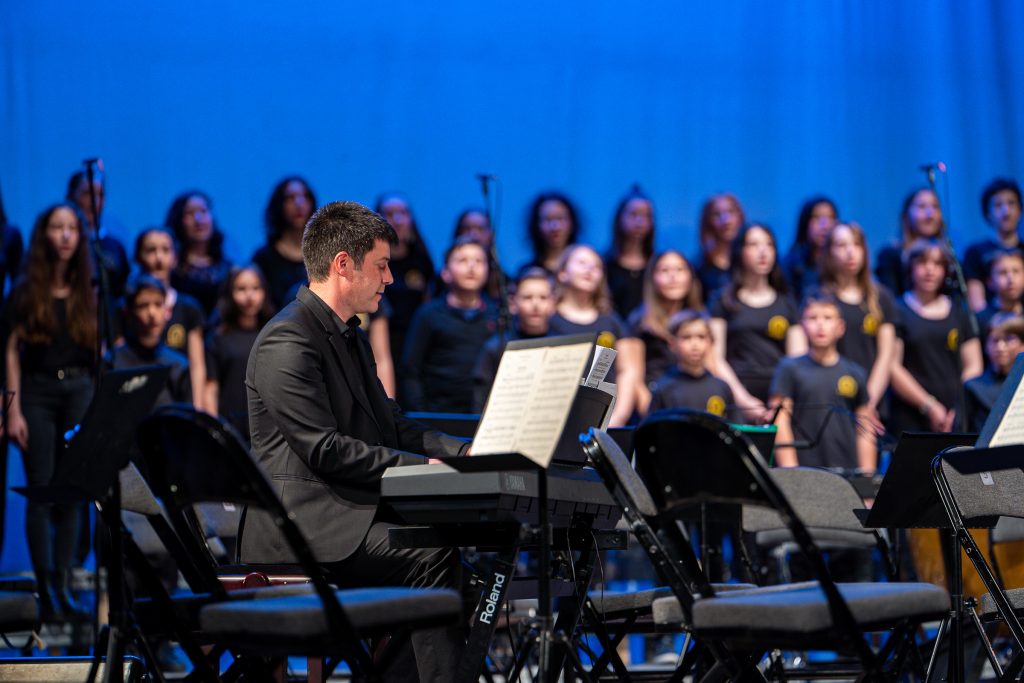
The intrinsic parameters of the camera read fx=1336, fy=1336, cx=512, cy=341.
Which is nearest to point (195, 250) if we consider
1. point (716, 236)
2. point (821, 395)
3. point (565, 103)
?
point (565, 103)

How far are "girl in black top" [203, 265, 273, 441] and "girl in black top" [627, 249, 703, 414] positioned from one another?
2058mm

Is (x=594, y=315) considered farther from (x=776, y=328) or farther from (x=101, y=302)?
(x=101, y=302)

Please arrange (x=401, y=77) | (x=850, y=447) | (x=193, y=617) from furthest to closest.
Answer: (x=401, y=77) → (x=850, y=447) → (x=193, y=617)

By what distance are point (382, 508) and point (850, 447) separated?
4017 millimetres

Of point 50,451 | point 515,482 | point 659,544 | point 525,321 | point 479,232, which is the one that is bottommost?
point 50,451

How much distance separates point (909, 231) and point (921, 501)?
469 cm

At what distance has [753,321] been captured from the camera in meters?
7.50

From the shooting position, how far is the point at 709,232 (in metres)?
8.06

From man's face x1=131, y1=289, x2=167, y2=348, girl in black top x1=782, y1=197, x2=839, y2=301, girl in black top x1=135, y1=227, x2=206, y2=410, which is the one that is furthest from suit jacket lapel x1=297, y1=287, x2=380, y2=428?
girl in black top x1=782, y1=197, x2=839, y2=301

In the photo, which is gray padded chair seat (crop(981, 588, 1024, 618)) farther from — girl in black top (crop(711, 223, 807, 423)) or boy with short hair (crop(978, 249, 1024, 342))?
boy with short hair (crop(978, 249, 1024, 342))

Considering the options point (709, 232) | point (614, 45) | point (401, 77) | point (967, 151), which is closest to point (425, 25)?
point (401, 77)

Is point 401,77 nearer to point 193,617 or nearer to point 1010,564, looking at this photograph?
point 1010,564

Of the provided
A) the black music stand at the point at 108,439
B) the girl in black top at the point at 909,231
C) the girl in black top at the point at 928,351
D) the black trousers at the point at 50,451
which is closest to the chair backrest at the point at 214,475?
the black music stand at the point at 108,439

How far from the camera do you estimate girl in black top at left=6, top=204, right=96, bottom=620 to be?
22.0 feet
